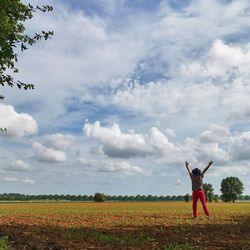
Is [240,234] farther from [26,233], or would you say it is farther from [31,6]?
[31,6]

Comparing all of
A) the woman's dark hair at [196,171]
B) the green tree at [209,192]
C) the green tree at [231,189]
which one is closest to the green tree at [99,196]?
the green tree at [209,192]

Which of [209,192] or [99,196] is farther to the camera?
[209,192]

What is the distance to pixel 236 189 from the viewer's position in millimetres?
130500

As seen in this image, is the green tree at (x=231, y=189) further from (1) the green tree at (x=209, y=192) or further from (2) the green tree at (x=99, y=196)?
(2) the green tree at (x=99, y=196)

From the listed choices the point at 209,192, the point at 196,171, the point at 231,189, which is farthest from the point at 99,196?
the point at 196,171

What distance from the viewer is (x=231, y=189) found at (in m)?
131

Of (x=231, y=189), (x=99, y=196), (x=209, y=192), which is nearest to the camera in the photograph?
(x=99, y=196)

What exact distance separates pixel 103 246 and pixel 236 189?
125 meters

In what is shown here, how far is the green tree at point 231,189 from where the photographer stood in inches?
5113

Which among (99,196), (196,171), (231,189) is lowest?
(196,171)

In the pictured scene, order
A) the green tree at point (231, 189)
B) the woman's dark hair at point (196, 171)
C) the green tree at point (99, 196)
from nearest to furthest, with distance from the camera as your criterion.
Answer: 1. the woman's dark hair at point (196, 171)
2. the green tree at point (99, 196)
3. the green tree at point (231, 189)

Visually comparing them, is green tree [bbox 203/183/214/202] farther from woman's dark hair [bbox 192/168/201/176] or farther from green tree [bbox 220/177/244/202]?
woman's dark hair [bbox 192/168/201/176]

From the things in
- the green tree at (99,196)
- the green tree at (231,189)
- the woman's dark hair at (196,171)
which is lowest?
the woman's dark hair at (196,171)

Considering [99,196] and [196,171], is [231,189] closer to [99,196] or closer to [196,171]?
[99,196]
